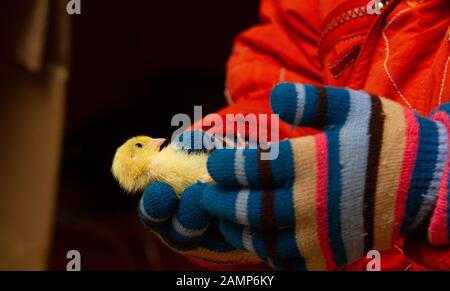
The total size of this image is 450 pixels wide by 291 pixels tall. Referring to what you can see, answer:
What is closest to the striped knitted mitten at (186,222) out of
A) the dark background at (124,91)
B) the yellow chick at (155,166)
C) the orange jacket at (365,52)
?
the yellow chick at (155,166)

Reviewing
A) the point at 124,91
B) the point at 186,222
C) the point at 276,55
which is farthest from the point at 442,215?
the point at 124,91

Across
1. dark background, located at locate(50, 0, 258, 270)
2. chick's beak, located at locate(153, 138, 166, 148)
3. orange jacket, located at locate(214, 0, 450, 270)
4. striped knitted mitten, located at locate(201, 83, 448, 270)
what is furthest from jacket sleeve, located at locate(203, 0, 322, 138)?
dark background, located at locate(50, 0, 258, 270)

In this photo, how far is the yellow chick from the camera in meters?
0.43

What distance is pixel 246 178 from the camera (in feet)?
1.16

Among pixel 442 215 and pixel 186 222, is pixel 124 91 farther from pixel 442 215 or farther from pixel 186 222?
pixel 442 215

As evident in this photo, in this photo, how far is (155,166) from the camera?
448mm

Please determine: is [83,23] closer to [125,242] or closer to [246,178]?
[125,242]

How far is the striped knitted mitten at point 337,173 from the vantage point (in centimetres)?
35

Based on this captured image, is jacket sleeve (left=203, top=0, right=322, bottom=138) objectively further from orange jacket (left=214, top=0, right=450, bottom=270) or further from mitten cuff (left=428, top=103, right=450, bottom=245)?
mitten cuff (left=428, top=103, right=450, bottom=245)

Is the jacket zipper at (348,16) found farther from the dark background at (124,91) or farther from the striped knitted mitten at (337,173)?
the dark background at (124,91)

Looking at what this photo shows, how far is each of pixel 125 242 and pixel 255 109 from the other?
850 mm

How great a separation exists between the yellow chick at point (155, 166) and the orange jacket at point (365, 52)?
11 centimetres
